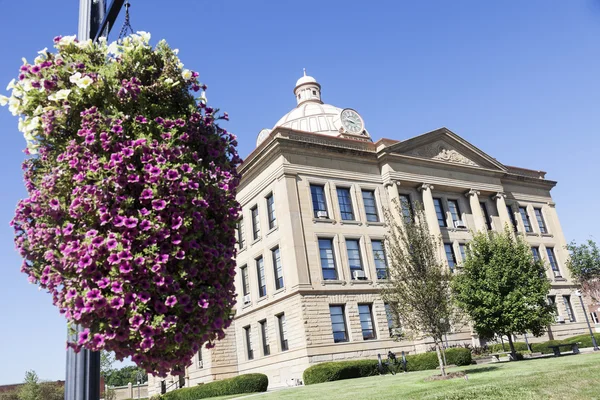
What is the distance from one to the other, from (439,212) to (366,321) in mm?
13220

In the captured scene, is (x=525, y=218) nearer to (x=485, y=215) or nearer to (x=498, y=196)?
(x=498, y=196)

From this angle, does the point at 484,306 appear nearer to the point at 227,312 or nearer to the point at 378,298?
the point at 378,298

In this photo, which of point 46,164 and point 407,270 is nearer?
point 46,164

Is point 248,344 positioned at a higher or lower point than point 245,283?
lower

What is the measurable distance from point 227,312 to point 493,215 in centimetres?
4519

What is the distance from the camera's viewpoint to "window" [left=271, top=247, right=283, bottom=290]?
35.5m

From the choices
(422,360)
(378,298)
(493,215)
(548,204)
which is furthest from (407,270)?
(548,204)

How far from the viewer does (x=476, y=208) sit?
43.6 metres

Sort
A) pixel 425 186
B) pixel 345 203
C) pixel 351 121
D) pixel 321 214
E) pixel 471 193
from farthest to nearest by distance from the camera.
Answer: pixel 351 121 → pixel 471 193 → pixel 425 186 → pixel 345 203 → pixel 321 214

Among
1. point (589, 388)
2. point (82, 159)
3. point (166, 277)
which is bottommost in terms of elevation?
point (589, 388)

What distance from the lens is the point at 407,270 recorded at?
72.3ft

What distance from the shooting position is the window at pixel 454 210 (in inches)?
1693

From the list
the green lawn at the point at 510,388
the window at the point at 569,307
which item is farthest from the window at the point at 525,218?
the green lawn at the point at 510,388

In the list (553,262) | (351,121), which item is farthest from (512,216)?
(351,121)
